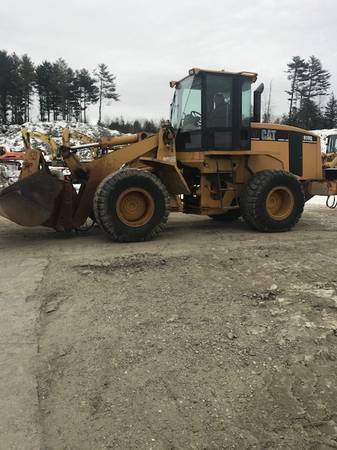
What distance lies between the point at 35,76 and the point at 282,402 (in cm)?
5995

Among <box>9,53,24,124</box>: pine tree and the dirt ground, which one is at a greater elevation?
<box>9,53,24,124</box>: pine tree

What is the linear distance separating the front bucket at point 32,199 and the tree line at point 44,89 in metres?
52.3

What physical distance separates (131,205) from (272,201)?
9.11 feet

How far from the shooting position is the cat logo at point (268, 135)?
9.06 meters

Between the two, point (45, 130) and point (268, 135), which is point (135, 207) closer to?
point (268, 135)

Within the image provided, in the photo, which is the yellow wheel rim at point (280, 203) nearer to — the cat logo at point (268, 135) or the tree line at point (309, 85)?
the cat logo at point (268, 135)

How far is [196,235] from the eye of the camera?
8.56m

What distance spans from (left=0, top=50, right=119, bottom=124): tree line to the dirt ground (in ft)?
179

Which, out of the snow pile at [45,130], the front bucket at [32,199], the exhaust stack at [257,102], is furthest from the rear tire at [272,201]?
the snow pile at [45,130]

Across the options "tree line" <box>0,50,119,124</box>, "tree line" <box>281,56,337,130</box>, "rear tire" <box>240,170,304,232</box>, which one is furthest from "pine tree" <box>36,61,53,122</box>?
"rear tire" <box>240,170,304,232</box>

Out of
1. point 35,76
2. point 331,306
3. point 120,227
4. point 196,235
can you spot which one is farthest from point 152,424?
point 35,76

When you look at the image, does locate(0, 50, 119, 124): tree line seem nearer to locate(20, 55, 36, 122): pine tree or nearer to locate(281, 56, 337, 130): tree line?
locate(20, 55, 36, 122): pine tree

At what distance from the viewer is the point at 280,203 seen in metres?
9.05

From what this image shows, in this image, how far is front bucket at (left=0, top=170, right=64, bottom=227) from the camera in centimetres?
729
